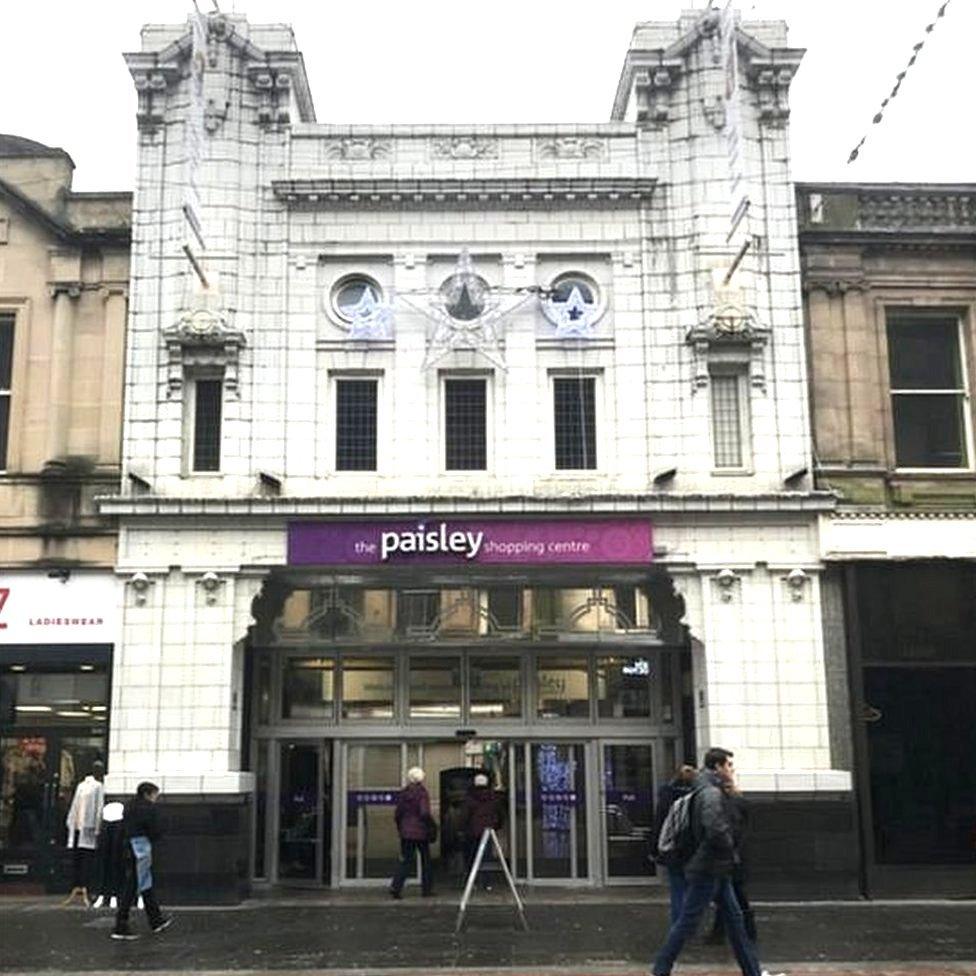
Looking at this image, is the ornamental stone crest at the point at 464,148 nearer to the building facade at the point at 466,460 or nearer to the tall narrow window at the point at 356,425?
the building facade at the point at 466,460

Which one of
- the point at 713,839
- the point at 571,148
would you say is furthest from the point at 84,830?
the point at 571,148

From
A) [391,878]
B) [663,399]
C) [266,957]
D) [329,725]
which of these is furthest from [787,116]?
[266,957]

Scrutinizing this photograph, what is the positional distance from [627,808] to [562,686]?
2.05m

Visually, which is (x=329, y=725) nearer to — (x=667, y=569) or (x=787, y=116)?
(x=667, y=569)

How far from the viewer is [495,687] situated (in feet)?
66.6

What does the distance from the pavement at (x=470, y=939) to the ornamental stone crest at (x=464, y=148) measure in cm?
1082

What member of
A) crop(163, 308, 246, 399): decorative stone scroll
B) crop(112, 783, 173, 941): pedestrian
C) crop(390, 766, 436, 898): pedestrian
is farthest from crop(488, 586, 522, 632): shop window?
crop(112, 783, 173, 941): pedestrian

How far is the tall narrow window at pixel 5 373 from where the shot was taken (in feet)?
63.8

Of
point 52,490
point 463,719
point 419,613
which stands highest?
point 52,490

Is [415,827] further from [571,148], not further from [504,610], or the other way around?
[571,148]

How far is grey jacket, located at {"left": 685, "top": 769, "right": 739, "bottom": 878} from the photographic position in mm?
10438

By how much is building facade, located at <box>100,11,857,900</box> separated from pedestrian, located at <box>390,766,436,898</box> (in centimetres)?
153

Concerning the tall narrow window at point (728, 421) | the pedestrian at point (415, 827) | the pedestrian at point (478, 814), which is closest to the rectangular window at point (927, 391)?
the tall narrow window at point (728, 421)

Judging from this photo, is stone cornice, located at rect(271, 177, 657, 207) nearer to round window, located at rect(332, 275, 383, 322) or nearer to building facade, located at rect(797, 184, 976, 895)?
round window, located at rect(332, 275, 383, 322)
